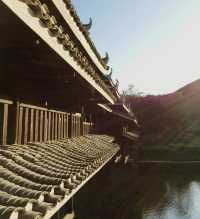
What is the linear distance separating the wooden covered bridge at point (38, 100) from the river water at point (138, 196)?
5.07m

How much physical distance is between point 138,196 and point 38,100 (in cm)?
1409

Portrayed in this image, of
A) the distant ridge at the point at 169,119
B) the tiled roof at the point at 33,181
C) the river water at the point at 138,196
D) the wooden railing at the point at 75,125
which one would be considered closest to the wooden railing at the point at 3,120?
the tiled roof at the point at 33,181

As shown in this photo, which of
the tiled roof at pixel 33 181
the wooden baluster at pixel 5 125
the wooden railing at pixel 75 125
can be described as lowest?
the tiled roof at pixel 33 181

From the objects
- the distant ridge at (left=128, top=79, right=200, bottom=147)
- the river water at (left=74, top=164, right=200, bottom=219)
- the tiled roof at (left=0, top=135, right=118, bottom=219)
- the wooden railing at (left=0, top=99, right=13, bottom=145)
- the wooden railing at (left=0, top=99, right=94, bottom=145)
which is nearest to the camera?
the tiled roof at (left=0, top=135, right=118, bottom=219)

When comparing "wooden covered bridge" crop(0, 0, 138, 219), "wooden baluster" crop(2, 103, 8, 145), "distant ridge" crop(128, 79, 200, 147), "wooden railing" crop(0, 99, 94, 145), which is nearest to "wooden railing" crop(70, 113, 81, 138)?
"wooden covered bridge" crop(0, 0, 138, 219)

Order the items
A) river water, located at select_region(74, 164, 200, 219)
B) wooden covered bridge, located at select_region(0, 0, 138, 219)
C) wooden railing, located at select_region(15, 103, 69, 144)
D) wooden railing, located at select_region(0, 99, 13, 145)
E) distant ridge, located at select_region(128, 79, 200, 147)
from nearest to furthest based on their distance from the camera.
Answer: wooden covered bridge, located at select_region(0, 0, 138, 219) → wooden railing, located at select_region(0, 99, 13, 145) → wooden railing, located at select_region(15, 103, 69, 144) → river water, located at select_region(74, 164, 200, 219) → distant ridge, located at select_region(128, 79, 200, 147)

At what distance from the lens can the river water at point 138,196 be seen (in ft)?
45.9

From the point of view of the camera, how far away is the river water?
→ 14.0 metres

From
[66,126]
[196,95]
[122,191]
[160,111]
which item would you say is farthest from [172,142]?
→ [66,126]

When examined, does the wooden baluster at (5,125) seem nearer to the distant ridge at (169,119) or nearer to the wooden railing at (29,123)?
the wooden railing at (29,123)

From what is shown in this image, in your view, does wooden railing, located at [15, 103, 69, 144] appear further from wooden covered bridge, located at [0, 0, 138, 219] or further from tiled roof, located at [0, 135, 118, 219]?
tiled roof, located at [0, 135, 118, 219]

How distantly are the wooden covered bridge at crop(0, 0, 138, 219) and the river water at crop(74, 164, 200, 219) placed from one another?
5.07m

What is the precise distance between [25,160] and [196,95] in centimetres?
6530

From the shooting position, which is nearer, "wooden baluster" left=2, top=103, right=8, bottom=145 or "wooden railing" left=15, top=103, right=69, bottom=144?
"wooden baluster" left=2, top=103, right=8, bottom=145
